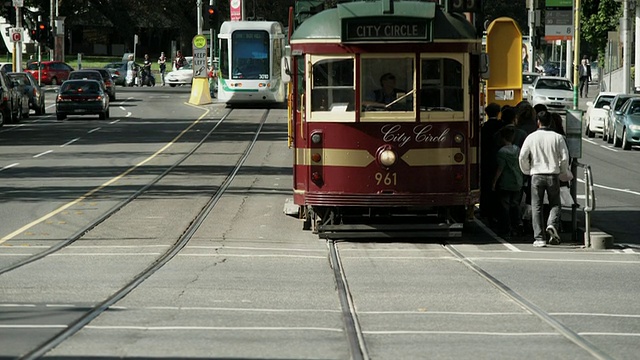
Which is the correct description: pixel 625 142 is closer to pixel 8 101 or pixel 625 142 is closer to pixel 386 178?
pixel 8 101

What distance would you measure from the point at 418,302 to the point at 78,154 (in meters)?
22.6

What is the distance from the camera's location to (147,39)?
384ft

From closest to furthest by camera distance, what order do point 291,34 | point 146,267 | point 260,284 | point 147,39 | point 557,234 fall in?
point 260,284, point 146,267, point 557,234, point 291,34, point 147,39

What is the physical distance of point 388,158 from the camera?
17266mm

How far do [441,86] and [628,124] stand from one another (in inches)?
866

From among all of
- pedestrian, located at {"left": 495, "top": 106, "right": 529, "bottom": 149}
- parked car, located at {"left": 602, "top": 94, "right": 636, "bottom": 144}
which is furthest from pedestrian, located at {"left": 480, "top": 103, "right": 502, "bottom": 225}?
parked car, located at {"left": 602, "top": 94, "right": 636, "bottom": 144}

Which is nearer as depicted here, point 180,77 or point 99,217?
point 99,217

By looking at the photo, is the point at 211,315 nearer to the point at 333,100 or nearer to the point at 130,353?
the point at 130,353

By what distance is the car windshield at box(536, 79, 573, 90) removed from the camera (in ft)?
181

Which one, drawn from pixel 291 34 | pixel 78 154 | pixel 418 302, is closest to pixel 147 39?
pixel 78 154

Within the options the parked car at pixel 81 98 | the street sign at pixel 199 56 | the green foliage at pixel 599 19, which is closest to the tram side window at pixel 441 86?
the parked car at pixel 81 98

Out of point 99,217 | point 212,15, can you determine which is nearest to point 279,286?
point 99,217

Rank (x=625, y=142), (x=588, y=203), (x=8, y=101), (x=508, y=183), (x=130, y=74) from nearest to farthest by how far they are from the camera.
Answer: (x=588, y=203)
(x=508, y=183)
(x=625, y=142)
(x=8, y=101)
(x=130, y=74)

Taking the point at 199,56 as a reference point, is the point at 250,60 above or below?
below
